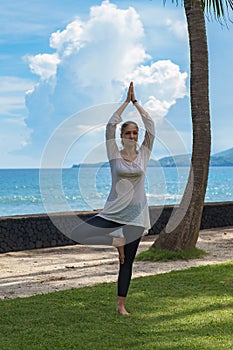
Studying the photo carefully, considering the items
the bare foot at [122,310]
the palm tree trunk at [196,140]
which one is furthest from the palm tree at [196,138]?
the bare foot at [122,310]

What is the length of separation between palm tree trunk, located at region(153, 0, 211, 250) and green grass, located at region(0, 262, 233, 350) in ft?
7.26

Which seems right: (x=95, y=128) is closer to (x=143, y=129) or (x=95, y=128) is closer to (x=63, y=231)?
A: (x=143, y=129)

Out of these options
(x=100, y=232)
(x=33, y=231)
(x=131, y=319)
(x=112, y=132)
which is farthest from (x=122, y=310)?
(x=33, y=231)

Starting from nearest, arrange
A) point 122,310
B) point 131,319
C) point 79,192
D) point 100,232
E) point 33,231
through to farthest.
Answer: point 100,232 → point 131,319 → point 122,310 → point 33,231 → point 79,192

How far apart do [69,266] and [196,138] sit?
2572mm

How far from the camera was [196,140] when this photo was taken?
10297 mm

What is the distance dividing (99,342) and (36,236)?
686cm

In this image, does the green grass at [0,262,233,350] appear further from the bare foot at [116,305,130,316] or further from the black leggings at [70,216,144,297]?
the black leggings at [70,216,144,297]

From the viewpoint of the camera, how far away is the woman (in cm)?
571

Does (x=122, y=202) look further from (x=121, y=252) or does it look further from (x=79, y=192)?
(x=79, y=192)

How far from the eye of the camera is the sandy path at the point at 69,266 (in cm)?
838

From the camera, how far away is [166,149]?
6.50 metres

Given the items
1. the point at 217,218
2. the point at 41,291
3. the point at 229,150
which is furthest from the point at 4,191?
the point at 41,291

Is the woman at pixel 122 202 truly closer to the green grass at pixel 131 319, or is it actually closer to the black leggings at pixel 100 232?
the black leggings at pixel 100 232
